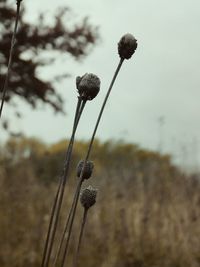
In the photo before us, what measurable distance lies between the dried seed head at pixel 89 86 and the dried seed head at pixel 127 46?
6 centimetres

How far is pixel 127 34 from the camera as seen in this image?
1084 mm

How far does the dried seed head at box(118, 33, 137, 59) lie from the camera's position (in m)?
1.05

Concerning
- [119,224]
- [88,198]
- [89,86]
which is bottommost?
[88,198]

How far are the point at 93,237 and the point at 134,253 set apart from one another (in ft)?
1.29

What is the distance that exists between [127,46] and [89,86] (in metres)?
0.10

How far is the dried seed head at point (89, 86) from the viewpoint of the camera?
103cm

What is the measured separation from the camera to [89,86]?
40.3 inches

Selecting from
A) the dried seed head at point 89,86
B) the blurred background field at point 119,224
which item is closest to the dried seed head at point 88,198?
the dried seed head at point 89,86

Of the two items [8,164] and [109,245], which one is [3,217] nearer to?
[109,245]

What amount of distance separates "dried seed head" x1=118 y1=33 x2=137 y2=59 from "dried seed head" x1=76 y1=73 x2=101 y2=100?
59 millimetres

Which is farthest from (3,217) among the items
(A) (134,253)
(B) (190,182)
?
(B) (190,182)

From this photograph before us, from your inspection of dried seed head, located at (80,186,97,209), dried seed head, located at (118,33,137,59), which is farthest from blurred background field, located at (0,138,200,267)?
dried seed head, located at (118,33,137,59)

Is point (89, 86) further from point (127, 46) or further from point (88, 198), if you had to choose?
point (88, 198)

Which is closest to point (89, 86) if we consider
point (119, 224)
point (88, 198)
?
point (88, 198)
